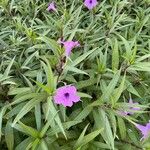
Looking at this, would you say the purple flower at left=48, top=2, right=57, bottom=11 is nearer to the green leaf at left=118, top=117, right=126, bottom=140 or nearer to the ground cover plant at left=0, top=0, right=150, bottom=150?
the ground cover plant at left=0, top=0, right=150, bottom=150

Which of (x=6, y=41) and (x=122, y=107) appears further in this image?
(x=6, y=41)

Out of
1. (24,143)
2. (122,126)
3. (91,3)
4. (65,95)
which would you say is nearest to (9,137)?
(24,143)

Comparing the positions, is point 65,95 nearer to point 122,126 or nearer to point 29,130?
point 29,130

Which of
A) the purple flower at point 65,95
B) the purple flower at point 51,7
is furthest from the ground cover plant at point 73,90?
the purple flower at point 51,7

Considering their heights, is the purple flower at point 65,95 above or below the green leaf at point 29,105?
above

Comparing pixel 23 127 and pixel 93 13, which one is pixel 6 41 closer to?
pixel 93 13

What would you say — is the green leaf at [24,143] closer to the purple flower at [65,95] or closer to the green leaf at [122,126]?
the purple flower at [65,95]

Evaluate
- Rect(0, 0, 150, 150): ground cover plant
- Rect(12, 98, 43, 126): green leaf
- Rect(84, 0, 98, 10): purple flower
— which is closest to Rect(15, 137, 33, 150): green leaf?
Rect(0, 0, 150, 150): ground cover plant

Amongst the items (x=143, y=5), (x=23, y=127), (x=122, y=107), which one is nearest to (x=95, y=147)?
(x=122, y=107)

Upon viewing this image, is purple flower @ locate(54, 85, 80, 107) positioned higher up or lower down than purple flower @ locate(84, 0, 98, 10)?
lower down
